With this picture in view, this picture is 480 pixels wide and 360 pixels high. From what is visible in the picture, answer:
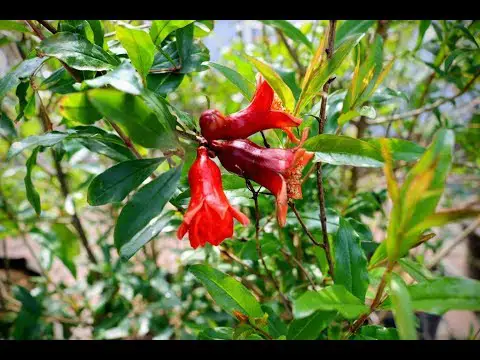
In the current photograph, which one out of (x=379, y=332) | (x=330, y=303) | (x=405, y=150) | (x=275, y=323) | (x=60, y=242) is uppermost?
(x=405, y=150)

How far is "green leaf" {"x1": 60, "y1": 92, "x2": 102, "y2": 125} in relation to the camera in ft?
1.43

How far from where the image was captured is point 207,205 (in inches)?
18.8

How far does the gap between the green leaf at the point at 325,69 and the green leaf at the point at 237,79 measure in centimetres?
9

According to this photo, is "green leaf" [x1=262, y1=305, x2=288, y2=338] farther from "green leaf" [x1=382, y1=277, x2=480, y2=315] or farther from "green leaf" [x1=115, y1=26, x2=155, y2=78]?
"green leaf" [x1=115, y1=26, x2=155, y2=78]

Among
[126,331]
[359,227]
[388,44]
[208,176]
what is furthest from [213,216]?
[388,44]

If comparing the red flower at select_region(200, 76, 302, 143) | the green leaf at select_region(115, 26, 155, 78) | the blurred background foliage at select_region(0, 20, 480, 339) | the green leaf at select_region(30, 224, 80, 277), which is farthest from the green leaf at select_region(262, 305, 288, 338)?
the green leaf at select_region(30, 224, 80, 277)

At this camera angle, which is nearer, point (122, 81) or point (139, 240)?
point (122, 81)

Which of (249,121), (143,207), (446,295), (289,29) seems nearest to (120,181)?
(143,207)

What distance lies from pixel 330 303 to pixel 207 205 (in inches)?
7.0

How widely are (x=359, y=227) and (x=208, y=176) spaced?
1.59 ft

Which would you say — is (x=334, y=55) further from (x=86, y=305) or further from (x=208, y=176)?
(x=86, y=305)

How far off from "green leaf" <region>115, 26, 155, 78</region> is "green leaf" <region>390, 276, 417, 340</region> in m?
0.42

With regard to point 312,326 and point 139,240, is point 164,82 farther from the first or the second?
point 312,326

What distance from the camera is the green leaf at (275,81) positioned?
0.50 m
